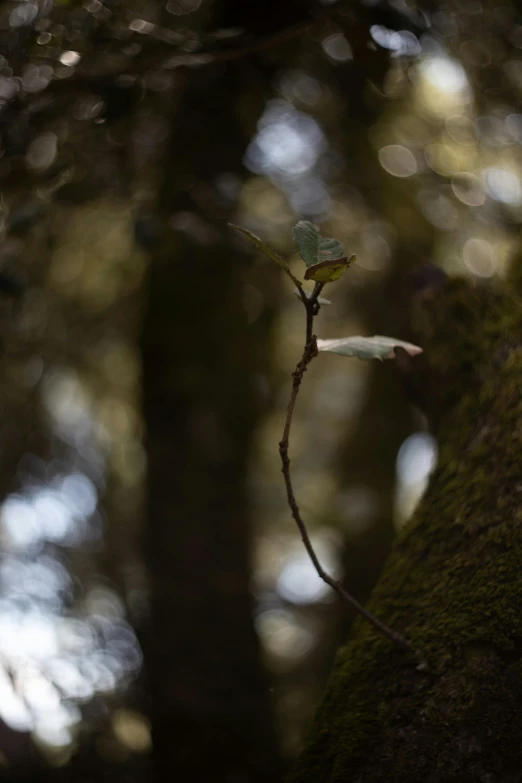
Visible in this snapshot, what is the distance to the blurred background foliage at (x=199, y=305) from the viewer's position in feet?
6.82

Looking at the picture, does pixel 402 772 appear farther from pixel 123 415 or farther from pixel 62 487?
pixel 123 415

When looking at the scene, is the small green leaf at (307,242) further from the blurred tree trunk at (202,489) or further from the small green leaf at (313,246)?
the blurred tree trunk at (202,489)

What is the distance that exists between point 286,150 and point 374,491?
239 cm

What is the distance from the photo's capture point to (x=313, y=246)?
3.32 feet

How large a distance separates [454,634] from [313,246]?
25.1 inches

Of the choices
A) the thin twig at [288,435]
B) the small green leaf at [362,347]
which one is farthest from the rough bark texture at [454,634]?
the small green leaf at [362,347]

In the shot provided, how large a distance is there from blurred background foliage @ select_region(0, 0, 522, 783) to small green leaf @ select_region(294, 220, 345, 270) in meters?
0.79

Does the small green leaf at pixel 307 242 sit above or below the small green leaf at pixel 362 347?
above

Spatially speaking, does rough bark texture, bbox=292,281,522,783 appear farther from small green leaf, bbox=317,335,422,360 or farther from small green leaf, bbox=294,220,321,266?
small green leaf, bbox=294,220,321,266

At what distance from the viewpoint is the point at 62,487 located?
4.71 metres

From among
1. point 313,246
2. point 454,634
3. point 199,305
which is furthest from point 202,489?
point 313,246

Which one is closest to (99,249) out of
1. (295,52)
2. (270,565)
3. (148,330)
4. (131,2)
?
(148,330)

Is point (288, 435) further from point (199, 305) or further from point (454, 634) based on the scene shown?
point (199, 305)

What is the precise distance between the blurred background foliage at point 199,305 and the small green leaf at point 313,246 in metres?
0.79
